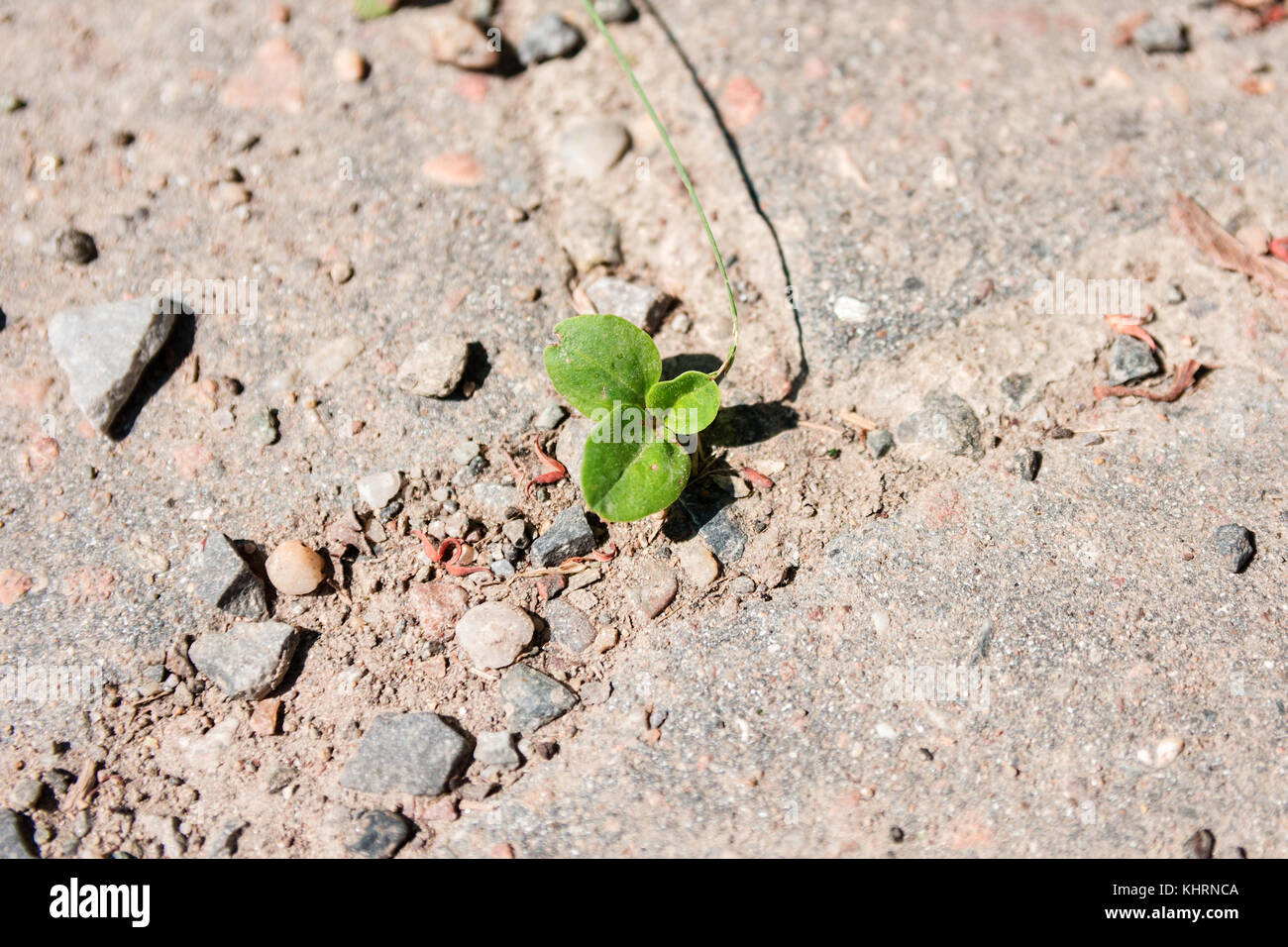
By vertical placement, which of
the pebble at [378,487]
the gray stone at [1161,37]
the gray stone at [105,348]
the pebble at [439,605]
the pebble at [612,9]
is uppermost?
the gray stone at [1161,37]

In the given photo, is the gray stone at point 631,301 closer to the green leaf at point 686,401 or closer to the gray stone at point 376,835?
the green leaf at point 686,401

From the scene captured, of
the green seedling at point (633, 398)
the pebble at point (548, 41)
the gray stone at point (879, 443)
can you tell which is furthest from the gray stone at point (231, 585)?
the pebble at point (548, 41)

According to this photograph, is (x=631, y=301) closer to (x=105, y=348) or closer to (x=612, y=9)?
(x=612, y=9)

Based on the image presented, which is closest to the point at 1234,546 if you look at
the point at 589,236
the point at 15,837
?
the point at 589,236

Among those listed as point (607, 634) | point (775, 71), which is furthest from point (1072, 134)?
point (607, 634)

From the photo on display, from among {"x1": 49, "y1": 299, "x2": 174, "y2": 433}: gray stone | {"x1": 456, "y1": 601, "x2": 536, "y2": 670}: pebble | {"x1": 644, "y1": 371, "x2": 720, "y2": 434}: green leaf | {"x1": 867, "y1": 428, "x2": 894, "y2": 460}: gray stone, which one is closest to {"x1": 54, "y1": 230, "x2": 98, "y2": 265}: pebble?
{"x1": 49, "y1": 299, "x2": 174, "y2": 433}: gray stone

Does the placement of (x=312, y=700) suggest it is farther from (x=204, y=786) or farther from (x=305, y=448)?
(x=305, y=448)
